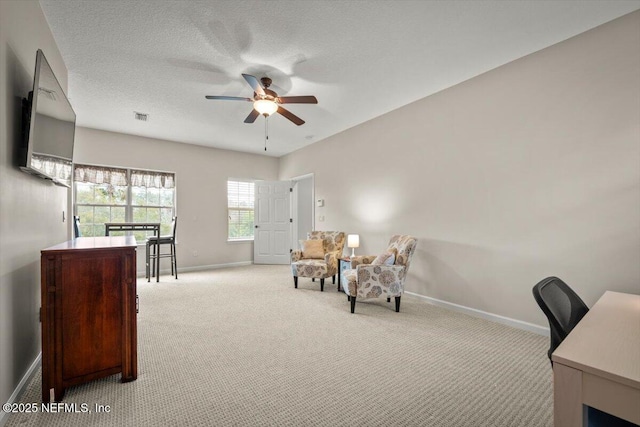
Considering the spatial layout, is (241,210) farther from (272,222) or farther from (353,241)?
(353,241)

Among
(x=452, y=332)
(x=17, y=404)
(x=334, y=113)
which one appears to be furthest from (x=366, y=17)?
(x=17, y=404)

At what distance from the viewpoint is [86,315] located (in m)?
1.81

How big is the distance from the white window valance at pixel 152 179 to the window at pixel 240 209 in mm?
1278

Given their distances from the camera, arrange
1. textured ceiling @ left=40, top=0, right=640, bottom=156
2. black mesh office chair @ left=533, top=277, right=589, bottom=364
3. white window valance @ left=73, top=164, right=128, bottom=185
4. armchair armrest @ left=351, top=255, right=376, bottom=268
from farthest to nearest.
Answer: white window valance @ left=73, top=164, right=128, bottom=185 → armchair armrest @ left=351, top=255, right=376, bottom=268 → textured ceiling @ left=40, top=0, right=640, bottom=156 → black mesh office chair @ left=533, top=277, right=589, bottom=364

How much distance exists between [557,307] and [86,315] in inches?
103

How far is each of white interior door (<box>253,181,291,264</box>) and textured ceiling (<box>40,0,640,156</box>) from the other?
113 inches

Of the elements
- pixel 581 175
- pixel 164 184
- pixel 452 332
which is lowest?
pixel 452 332

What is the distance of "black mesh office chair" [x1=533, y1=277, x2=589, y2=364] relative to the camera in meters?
1.09

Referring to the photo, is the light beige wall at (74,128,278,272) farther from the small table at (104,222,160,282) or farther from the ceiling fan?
the ceiling fan

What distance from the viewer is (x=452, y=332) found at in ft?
9.37

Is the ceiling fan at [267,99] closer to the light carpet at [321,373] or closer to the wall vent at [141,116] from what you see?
the wall vent at [141,116]

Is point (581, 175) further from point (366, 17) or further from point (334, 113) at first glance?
point (334, 113)

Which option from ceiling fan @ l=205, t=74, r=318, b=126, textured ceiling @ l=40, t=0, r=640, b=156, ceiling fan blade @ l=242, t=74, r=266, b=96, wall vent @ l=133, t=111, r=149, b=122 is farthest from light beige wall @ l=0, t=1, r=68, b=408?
wall vent @ l=133, t=111, r=149, b=122

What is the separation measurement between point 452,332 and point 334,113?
11.2ft
